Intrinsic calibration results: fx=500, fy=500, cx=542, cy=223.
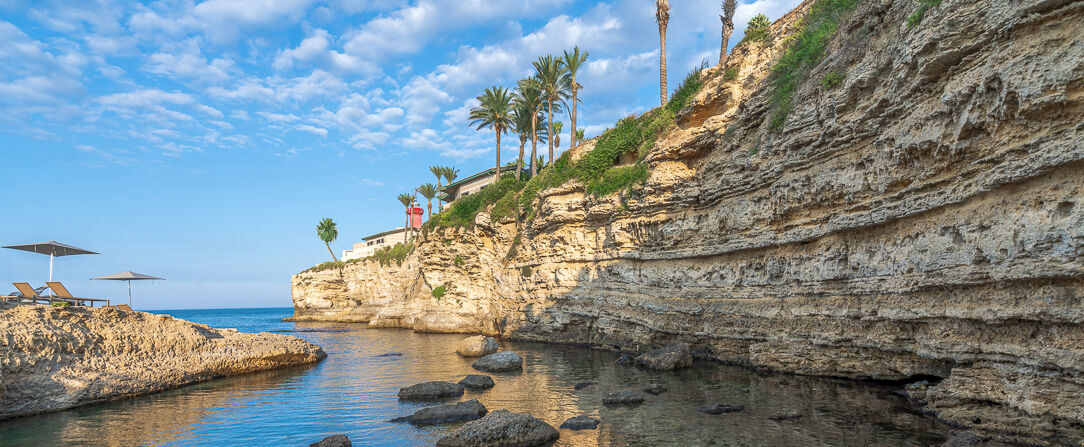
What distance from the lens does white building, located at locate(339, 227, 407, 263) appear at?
64669mm

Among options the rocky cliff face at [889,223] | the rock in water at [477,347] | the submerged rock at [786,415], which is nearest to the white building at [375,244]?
the rock in water at [477,347]

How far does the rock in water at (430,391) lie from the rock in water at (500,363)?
14.9ft

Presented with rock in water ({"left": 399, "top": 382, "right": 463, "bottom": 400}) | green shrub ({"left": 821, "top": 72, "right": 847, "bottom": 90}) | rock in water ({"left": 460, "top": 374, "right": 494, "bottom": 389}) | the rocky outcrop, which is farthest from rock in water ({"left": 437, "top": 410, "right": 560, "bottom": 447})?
green shrub ({"left": 821, "top": 72, "right": 847, "bottom": 90})

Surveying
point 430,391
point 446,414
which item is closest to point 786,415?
point 446,414

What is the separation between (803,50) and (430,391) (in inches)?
722

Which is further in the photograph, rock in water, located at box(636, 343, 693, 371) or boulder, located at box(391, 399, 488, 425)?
rock in water, located at box(636, 343, 693, 371)

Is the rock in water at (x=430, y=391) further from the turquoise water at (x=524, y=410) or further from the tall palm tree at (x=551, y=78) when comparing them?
the tall palm tree at (x=551, y=78)

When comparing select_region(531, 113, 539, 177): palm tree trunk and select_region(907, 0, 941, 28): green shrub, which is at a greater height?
select_region(531, 113, 539, 177): palm tree trunk

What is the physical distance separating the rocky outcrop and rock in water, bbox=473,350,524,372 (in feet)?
29.1

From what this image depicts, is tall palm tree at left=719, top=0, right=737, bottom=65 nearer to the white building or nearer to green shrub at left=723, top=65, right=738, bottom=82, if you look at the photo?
green shrub at left=723, top=65, right=738, bottom=82

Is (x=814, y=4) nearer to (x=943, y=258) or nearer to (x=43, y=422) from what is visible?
(x=943, y=258)

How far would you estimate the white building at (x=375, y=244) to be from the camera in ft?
212

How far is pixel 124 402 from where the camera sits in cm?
1493

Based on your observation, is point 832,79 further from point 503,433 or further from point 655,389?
point 503,433
